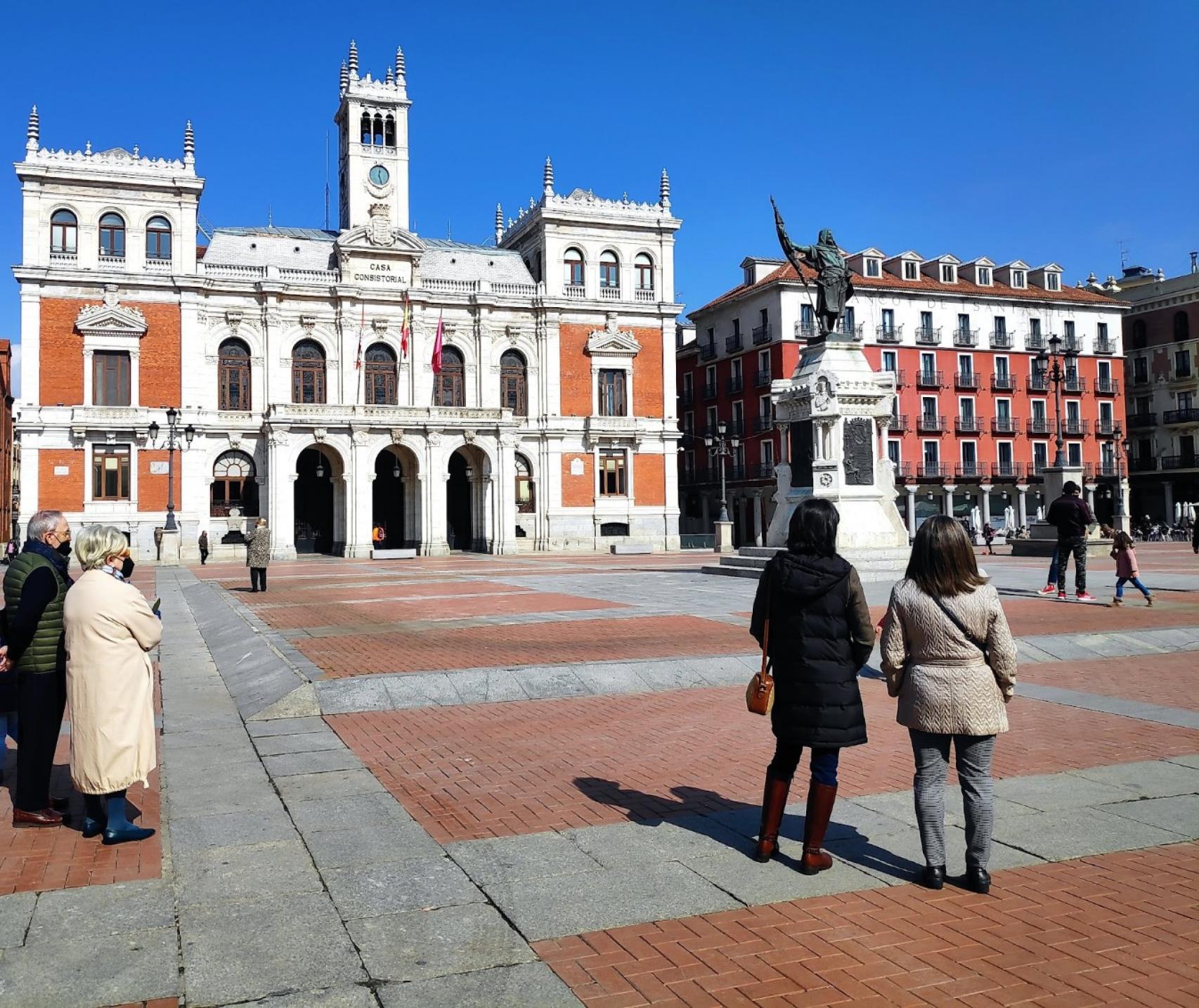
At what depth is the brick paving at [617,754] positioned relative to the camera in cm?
638

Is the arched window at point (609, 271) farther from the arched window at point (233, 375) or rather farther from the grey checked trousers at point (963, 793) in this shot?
the grey checked trousers at point (963, 793)

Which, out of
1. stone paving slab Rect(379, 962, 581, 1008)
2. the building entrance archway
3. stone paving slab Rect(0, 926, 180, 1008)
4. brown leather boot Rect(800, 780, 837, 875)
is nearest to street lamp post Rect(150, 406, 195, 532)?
the building entrance archway

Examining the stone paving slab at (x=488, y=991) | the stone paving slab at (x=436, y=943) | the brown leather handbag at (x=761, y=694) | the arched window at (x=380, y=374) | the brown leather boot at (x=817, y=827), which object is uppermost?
the arched window at (x=380, y=374)

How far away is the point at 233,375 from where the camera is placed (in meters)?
48.2

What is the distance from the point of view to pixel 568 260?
5356 cm

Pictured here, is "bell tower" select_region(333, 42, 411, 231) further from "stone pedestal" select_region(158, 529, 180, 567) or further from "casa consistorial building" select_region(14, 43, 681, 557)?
"stone pedestal" select_region(158, 529, 180, 567)

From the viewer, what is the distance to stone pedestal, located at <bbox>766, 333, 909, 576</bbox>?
2231 centimetres

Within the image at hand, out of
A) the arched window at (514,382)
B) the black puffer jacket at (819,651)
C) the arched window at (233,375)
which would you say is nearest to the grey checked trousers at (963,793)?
the black puffer jacket at (819,651)

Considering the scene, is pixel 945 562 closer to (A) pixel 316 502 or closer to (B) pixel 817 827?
(B) pixel 817 827

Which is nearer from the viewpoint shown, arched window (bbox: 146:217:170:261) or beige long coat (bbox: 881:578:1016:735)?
beige long coat (bbox: 881:578:1016:735)

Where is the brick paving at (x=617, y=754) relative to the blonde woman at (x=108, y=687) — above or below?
below

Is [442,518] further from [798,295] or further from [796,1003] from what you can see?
[796,1003]

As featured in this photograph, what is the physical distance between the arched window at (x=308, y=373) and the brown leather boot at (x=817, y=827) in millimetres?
47106

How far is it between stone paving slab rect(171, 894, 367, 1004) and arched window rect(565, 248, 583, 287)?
50563 millimetres
